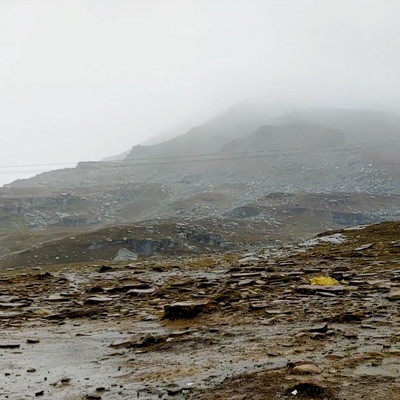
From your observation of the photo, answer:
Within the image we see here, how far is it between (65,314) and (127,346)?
7.44 metres

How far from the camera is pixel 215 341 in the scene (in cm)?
1361

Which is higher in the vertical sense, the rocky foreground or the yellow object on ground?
the rocky foreground

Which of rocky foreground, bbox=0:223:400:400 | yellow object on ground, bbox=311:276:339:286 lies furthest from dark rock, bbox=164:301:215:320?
yellow object on ground, bbox=311:276:339:286

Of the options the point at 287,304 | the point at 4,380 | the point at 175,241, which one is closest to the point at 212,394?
the point at 4,380

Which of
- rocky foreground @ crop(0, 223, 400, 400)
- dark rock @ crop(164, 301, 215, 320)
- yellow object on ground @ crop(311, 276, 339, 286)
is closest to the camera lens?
rocky foreground @ crop(0, 223, 400, 400)

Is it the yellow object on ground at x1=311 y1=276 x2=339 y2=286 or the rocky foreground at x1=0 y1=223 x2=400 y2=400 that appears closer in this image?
the rocky foreground at x1=0 y1=223 x2=400 y2=400

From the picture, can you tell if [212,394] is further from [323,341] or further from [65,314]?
[65,314]

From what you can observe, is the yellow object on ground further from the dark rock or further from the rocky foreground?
the dark rock

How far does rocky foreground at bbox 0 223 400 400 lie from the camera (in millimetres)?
9430

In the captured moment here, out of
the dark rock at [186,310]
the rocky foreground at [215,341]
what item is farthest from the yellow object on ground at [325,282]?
the dark rock at [186,310]

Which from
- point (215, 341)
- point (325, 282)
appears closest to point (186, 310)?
point (215, 341)

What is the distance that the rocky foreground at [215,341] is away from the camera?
9.43m

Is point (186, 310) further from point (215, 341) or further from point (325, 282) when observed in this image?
point (325, 282)

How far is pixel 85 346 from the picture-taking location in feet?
49.3
